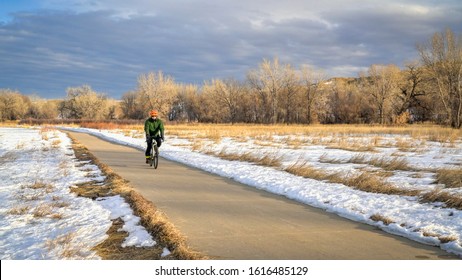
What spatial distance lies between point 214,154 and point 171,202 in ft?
37.1

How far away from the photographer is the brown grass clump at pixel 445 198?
7.68 metres

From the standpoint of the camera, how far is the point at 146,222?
6492 mm

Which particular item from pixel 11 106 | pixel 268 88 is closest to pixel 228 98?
pixel 268 88

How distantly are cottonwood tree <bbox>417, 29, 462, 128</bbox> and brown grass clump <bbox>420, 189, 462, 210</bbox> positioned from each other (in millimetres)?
42674

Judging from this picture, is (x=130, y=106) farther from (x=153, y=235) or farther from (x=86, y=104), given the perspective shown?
(x=153, y=235)

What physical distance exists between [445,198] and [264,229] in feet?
14.8

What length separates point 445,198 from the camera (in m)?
8.09

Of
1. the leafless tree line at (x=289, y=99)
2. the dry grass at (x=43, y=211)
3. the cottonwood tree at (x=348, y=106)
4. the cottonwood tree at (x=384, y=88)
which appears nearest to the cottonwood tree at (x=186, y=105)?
the leafless tree line at (x=289, y=99)

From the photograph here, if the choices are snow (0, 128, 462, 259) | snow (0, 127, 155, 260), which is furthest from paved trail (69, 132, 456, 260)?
snow (0, 127, 155, 260)

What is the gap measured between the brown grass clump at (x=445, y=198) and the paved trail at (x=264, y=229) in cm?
244

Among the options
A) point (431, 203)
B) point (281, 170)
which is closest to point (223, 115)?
point (281, 170)

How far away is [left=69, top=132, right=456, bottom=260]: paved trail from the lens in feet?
17.2

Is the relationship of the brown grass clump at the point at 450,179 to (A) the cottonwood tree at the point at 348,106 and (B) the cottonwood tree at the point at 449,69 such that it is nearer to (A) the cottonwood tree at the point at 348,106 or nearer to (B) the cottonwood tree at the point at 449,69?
(B) the cottonwood tree at the point at 449,69
